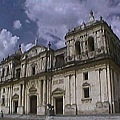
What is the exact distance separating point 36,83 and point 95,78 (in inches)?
423

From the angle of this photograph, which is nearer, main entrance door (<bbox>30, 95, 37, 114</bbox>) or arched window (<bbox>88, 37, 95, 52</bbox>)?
arched window (<bbox>88, 37, 95, 52</bbox>)

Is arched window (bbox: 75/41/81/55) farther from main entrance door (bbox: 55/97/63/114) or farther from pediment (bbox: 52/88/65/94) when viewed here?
main entrance door (bbox: 55/97/63/114)

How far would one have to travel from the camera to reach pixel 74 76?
2741 centimetres

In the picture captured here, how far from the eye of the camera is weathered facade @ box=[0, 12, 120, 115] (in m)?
24.8

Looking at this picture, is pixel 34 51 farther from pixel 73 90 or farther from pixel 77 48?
pixel 73 90

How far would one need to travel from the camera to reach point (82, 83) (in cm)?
2648

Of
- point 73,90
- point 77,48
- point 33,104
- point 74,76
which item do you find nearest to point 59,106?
point 73,90

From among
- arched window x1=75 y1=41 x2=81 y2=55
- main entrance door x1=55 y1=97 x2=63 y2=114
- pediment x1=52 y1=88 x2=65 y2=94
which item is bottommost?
main entrance door x1=55 y1=97 x2=63 y2=114

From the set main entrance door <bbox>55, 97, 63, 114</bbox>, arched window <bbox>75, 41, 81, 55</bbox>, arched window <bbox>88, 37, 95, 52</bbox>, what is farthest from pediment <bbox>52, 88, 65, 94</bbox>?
arched window <bbox>88, 37, 95, 52</bbox>

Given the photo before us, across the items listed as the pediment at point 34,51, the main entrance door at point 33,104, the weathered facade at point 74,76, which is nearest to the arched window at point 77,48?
the weathered facade at point 74,76

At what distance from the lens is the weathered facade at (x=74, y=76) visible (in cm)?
2478

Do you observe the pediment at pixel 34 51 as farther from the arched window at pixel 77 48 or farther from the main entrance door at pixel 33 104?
the main entrance door at pixel 33 104

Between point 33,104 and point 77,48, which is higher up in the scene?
point 77,48

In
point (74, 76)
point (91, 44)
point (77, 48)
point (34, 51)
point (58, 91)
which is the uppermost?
point (34, 51)
